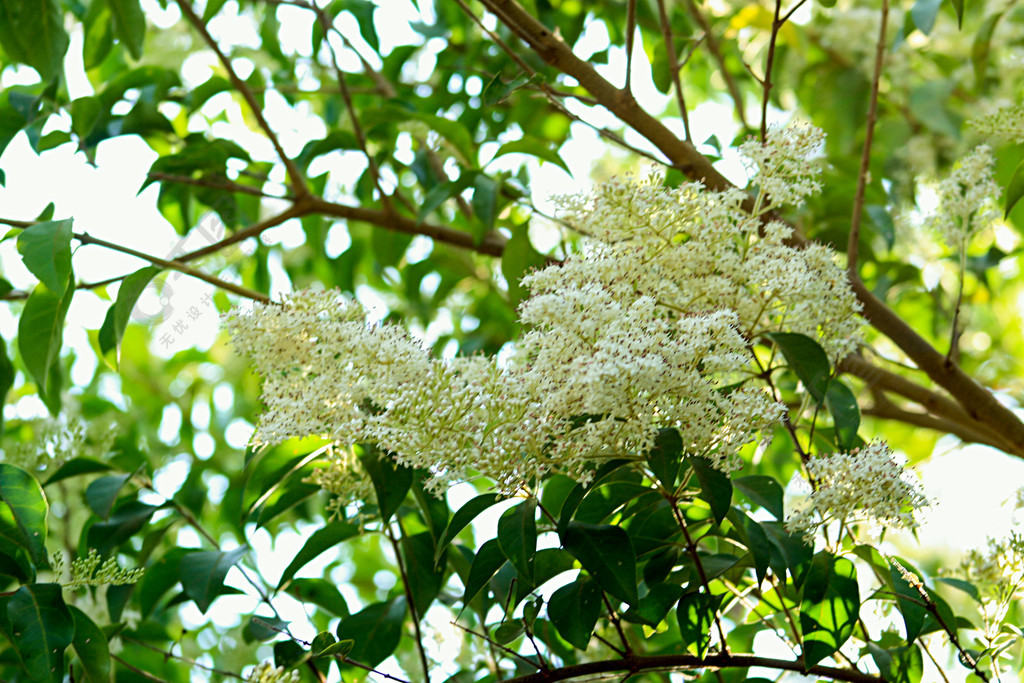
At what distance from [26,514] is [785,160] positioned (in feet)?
3.50

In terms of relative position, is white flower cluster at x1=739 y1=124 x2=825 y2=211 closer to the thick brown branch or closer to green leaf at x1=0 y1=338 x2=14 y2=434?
the thick brown branch

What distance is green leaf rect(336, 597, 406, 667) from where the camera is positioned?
55.2 inches

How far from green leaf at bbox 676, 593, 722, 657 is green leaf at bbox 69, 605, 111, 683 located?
2.55ft

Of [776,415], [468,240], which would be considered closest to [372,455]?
[776,415]

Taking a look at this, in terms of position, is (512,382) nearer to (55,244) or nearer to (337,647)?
(337,647)

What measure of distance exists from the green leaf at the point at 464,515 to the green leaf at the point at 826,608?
0.40 metres

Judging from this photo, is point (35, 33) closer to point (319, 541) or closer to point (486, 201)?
point (486, 201)

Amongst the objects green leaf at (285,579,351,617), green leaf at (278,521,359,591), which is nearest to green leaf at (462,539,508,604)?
green leaf at (278,521,359,591)

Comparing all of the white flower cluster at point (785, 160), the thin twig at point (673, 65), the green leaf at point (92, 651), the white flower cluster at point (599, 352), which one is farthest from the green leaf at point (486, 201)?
the green leaf at point (92, 651)

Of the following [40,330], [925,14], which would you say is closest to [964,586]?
[925,14]

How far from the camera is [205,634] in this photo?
8.89 ft

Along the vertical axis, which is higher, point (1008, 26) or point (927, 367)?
point (1008, 26)

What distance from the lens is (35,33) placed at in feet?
5.78

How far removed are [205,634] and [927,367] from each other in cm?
222
